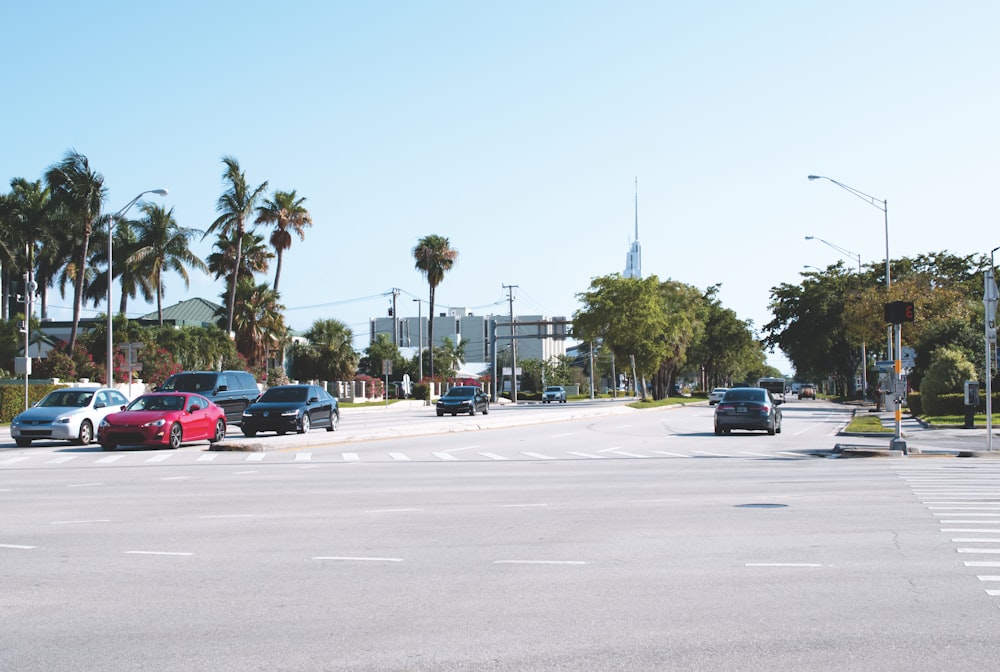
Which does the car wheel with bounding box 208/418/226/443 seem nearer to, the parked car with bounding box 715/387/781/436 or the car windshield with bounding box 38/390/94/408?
the car windshield with bounding box 38/390/94/408

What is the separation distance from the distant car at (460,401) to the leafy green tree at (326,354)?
3569cm

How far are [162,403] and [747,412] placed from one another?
18.3 m

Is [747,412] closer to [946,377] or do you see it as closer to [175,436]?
[946,377]

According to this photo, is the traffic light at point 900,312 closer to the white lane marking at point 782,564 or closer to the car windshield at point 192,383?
the white lane marking at point 782,564

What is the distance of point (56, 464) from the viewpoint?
23438 millimetres

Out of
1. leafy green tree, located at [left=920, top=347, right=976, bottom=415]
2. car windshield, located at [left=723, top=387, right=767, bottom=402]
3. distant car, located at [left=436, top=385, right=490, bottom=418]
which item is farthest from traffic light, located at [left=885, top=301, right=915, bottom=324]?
distant car, located at [left=436, top=385, right=490, bottom=418]

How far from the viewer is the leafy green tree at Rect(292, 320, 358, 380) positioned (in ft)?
296

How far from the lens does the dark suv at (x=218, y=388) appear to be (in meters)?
33.4

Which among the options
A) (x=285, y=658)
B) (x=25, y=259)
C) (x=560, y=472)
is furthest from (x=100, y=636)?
(x=25, y=259)

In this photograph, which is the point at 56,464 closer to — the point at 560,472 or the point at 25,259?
the point at 560,472

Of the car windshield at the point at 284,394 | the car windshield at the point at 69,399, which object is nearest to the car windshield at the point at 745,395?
the car windshield at the point at 284,394

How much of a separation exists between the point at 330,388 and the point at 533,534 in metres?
74.5

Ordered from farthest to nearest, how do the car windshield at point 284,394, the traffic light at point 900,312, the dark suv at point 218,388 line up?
the car windshield at point 284,394, the dark suv at point 218,388, the traffic light at point 900,312

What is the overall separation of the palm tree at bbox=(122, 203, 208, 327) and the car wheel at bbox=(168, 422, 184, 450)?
47.2 meters
